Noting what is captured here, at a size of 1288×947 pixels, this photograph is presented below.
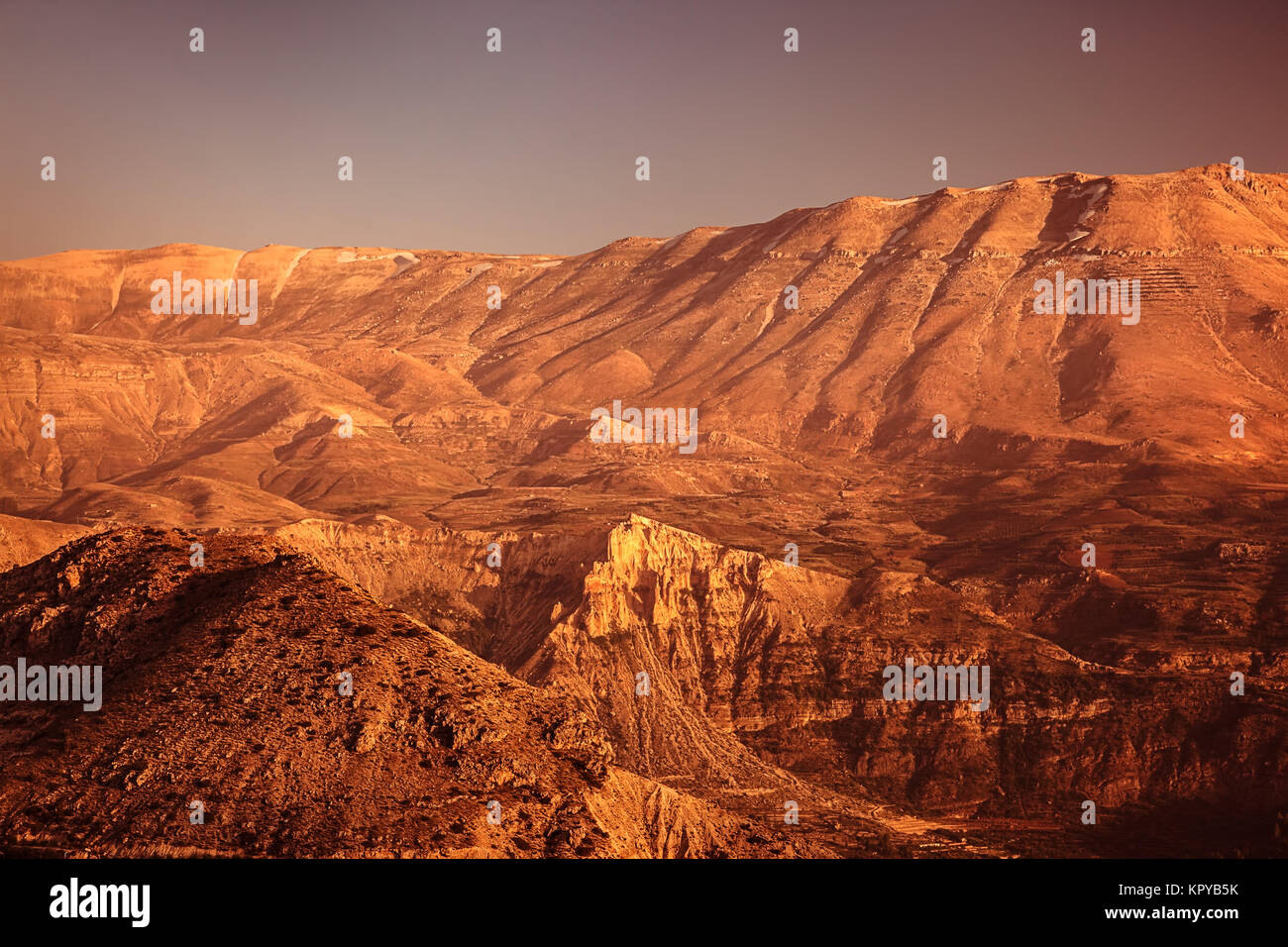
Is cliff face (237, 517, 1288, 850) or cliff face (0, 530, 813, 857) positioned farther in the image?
cliff face (237, 517, 1288, 850)

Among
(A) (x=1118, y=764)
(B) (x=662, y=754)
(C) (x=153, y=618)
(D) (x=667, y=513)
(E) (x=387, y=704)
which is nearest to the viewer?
(E) (x=387, y=704)

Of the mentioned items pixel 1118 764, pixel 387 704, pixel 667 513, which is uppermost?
pixel 667 513

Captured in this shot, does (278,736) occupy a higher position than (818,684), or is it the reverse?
(278,736)

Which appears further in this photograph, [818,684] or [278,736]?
[818,684]

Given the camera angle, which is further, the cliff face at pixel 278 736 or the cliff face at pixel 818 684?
the cliff face at pixel 818 684

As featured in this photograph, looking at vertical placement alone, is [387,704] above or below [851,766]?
above
